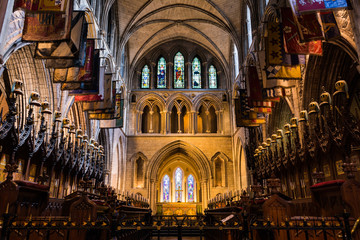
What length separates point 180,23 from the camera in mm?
21781

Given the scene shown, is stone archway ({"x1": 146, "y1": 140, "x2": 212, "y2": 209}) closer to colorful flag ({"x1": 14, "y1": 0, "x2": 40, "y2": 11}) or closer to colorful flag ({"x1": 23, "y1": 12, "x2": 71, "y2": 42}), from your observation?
colorful flag ({"x1": 23, "y1": 12, "x2": 71, "y2": 42})

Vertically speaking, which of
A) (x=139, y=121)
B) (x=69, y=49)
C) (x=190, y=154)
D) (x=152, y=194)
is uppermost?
(x=139, y=121)

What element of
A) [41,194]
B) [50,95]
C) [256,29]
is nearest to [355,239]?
[41,194]

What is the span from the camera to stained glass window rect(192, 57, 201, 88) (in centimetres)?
2356

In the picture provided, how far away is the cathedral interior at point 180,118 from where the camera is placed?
5402 mm

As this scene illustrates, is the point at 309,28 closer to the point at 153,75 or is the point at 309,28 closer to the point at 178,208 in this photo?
the point at 178,208

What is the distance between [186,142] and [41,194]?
15575 millimetres

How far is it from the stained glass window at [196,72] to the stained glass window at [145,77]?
366cm

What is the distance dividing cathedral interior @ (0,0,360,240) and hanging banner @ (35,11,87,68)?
0.04m

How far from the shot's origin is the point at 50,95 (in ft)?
36.2

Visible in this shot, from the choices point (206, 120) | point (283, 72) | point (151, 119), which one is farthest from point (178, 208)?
point (283, 72)

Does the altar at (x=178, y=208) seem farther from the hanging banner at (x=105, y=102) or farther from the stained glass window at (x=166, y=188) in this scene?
the hanging banner at (x=105, y=102)

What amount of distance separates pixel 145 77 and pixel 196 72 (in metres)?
4.16

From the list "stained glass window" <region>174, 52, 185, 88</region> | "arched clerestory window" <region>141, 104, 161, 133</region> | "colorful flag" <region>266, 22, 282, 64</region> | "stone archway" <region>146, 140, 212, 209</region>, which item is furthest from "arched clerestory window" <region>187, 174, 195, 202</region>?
"colorful flag" <region>266, 22, 282, 64</region>
